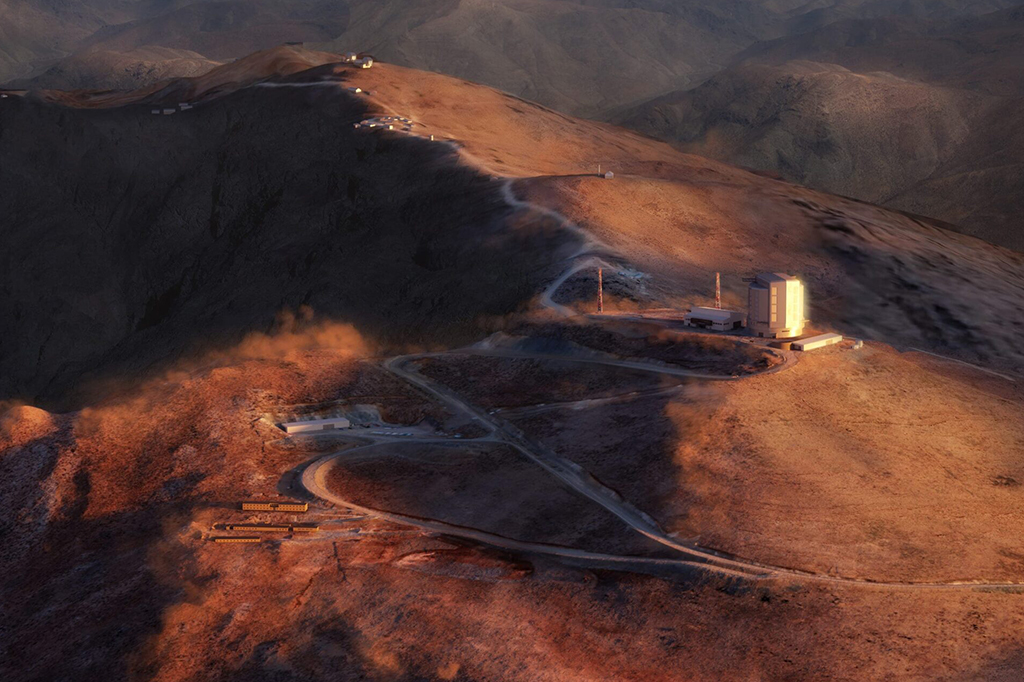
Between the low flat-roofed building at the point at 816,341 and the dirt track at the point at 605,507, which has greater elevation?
the low flat-roofed building at the point at 816,341

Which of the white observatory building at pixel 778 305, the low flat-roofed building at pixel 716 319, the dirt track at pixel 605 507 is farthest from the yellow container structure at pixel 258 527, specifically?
the white observatory building at pixel 778 305

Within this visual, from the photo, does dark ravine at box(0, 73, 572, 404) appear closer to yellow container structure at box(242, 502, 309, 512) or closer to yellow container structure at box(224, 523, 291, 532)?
yellow container structure at box(242, 502, 309, 512)

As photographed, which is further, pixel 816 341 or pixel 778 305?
pixel 778 305

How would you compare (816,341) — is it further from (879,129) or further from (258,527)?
(879,129)

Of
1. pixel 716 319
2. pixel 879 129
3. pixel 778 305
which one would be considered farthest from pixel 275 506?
pixel 879 129

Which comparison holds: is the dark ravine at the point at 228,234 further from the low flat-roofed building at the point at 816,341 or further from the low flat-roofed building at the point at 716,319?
the low flat-roofed building at the point at 816,341

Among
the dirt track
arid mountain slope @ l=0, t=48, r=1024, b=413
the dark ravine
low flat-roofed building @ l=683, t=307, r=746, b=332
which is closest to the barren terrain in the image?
the dirt track
